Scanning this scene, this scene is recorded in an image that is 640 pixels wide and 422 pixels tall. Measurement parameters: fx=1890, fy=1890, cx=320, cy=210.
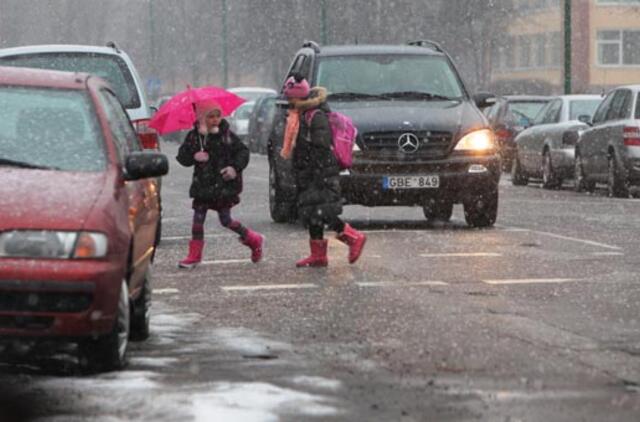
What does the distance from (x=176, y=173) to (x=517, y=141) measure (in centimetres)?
895

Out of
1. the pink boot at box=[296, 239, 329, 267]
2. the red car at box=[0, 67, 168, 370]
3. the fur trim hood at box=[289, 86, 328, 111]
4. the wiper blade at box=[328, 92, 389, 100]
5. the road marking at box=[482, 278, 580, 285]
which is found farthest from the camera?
the wiper blade at box=[328, 92, 389, 100]

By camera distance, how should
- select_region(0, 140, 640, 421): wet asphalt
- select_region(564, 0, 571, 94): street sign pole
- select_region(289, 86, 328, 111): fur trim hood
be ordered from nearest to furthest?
select_region(0, 140, 640, 421): wet asphalt, select_region(289, 86, 328, 111): fur trim hood, select_region(564, 0, 571, 94): street sign pole

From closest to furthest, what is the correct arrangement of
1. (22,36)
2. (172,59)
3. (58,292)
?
(58,292) < (172,59) < (22,36)

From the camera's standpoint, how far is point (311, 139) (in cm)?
1466

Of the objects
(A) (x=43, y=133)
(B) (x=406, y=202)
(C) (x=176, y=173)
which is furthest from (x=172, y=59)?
(A) (x=43, y=133)

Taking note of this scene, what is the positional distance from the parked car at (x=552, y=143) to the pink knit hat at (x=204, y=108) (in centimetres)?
1483

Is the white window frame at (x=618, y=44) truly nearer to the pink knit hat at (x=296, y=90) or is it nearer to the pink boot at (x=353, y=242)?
the pink knit hat at (x=296, y=90)

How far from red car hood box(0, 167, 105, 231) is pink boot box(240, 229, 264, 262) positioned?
592cm

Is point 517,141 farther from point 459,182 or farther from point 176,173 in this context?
point 459,182

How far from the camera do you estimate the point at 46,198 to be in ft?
27.9

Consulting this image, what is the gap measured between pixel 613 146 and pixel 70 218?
18756 millimetres

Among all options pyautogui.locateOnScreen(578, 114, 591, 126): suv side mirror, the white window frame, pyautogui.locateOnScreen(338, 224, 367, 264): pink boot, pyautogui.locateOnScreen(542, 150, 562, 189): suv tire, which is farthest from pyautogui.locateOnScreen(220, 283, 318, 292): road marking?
the white window frame

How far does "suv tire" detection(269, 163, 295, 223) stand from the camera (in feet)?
64.8

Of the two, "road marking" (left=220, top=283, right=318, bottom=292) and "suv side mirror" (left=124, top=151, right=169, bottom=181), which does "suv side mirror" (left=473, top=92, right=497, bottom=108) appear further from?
"suv side mirror" (left=124, top=151, right=169, bottom=181)
